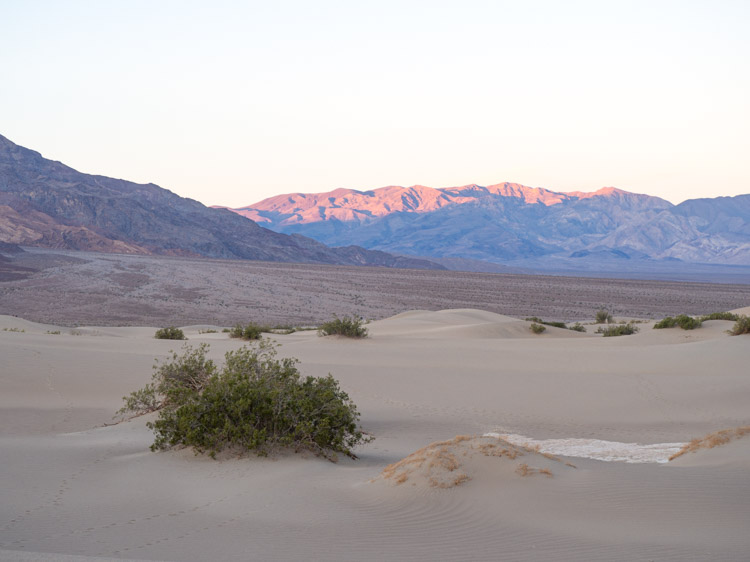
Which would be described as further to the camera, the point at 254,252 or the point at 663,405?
the point at 254,252

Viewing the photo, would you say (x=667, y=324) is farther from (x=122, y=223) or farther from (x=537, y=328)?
Answer: (x=122, y=223)

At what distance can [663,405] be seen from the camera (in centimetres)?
1302

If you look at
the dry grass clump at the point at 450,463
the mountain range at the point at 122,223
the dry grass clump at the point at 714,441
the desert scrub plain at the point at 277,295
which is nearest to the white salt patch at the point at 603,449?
the dry grass clump at the point at 714,441

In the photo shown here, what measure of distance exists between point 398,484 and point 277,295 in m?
43.3

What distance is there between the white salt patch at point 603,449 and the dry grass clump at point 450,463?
5.04 feet

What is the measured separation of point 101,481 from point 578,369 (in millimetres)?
11844

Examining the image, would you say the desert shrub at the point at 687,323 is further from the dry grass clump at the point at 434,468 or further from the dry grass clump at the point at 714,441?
the dry grass clump at the point at 434,468

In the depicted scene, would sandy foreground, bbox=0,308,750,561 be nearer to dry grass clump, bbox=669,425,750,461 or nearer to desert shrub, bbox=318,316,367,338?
dry grass clump, bbox=669,425,750,461

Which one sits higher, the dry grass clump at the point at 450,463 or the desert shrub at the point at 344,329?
→ the dry grass clump at the point at 450,463

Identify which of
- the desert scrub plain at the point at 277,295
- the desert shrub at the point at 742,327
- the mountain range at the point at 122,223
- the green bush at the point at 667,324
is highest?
the mountain range at the point at 122,223

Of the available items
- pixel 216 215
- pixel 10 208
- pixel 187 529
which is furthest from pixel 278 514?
pixel 216 215

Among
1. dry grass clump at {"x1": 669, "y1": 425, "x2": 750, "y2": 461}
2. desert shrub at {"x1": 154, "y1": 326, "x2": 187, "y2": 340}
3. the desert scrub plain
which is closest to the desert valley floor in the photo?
dry grass clump at {"x1": 669, "y1": 425, "x2": 750, "y2": 461}

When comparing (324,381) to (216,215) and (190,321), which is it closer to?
(190,321)

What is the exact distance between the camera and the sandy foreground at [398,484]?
17.6ft
